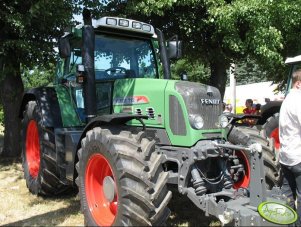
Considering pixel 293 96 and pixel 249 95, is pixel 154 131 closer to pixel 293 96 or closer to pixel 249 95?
pixel 293 96

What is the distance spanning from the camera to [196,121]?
4.79 metres

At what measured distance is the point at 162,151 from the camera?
496cm

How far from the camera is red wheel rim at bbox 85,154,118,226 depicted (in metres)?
4.80

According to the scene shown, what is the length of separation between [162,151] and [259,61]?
20.3ft

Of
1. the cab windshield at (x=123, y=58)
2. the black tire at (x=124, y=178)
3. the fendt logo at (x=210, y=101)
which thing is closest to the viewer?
the black tire at (x=124, y=178)

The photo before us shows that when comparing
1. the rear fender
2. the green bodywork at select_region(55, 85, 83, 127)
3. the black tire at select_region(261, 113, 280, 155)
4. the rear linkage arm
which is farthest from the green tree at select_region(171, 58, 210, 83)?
the rear linkage arm

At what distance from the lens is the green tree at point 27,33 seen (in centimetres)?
848

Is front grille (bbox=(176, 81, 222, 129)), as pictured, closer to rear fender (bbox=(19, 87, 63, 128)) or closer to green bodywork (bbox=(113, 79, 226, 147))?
green bodywork (bbox=(113, 79, 226, 147))

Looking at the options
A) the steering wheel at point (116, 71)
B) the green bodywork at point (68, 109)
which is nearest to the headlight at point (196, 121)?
the steering wheel at point (116, 71)

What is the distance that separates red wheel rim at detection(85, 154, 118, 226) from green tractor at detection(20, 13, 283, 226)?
12 millimetres

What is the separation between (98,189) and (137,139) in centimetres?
95

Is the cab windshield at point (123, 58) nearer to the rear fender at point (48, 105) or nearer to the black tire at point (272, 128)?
the rear fender at point (48, 105)

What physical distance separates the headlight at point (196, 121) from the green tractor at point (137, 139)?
12 mm

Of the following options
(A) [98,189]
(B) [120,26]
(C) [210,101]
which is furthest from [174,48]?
(A) [98,189]
